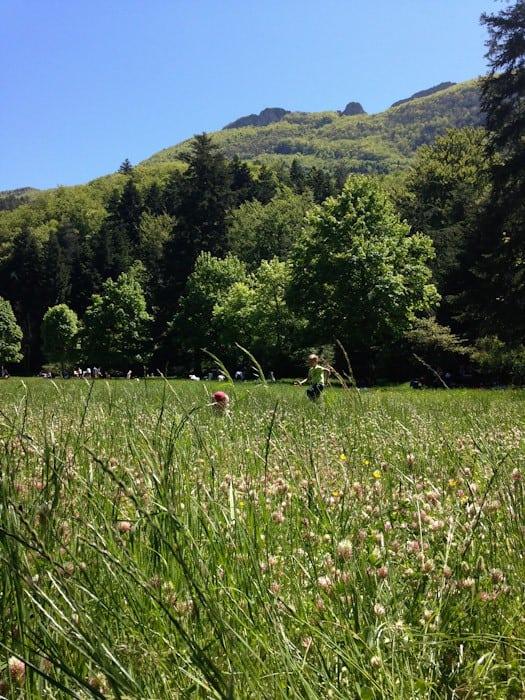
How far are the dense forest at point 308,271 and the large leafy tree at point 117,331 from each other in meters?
Result: 0.22

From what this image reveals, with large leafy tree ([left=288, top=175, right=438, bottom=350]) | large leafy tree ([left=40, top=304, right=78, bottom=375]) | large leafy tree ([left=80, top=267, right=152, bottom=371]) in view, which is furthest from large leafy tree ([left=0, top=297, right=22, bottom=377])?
large leafy tree ([left=288, top=175, right=438, bottom=350])

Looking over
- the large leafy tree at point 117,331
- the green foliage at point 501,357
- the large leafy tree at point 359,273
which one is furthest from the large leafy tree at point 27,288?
the green foliage at point 501,357

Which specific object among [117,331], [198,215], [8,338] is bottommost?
[8,338]

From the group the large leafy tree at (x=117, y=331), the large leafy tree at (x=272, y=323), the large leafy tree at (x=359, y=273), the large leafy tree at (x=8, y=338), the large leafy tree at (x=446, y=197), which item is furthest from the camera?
the large leafy tree at (x=8, y=338)

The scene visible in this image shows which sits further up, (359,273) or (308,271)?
(308,271)

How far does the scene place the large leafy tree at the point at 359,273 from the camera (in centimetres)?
3559

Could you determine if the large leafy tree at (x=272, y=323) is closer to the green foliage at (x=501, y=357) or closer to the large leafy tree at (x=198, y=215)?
the green foliage at (x=501, y=357)

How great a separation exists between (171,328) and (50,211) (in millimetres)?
83303

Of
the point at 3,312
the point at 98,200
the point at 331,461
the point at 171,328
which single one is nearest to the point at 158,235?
the point at 3,312

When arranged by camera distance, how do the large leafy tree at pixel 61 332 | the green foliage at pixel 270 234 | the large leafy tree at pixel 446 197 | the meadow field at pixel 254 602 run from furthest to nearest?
the large leafy tree at pixel 61 332
the green foliage at pixel 270 234
the large leafy tree at pixel 446 197
the meadow field at pixel 254 602

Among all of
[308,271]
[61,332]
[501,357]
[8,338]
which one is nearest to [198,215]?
[61,332]

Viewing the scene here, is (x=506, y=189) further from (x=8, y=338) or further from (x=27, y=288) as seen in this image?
(x=27, y=288)

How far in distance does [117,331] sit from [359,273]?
37260 millimetres

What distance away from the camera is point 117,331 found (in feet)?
217
